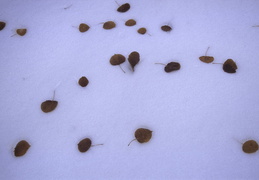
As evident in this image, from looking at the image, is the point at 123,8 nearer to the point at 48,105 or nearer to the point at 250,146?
the point at 48,105

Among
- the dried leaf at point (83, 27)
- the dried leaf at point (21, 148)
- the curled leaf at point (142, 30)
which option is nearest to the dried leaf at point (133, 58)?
the curled leaf at point (142, 30)

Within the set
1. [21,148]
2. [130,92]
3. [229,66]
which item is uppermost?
[229,66]

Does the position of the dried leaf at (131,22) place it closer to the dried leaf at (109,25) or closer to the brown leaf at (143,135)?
the dried leaf at (109,25)

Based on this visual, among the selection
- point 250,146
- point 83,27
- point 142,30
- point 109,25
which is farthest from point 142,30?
point 250,146

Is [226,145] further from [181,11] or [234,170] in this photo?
[181,11]

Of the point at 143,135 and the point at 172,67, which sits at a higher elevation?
the point at 172,67

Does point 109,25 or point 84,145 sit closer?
point 84,145

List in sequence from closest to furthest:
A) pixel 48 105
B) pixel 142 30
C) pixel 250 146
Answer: pixel 250 146
pixel 48 105
pixel 142 30

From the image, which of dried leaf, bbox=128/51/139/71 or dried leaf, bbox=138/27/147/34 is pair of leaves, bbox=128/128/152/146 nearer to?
dried leaf, bbox=128/51/139/71
